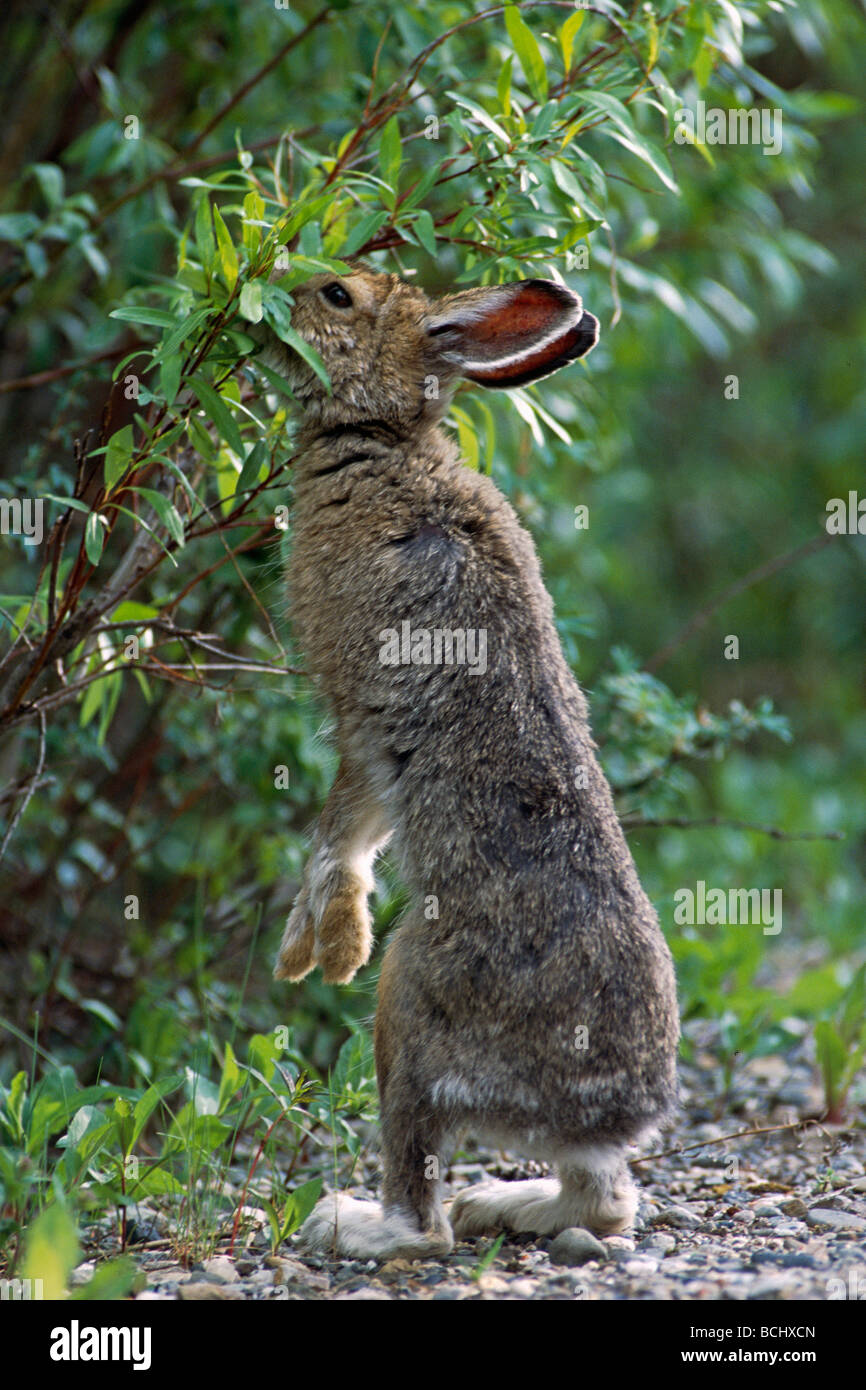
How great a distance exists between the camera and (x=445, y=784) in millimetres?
4109

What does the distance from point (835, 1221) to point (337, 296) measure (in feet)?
10.5

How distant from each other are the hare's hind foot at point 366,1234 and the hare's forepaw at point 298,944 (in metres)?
0.66

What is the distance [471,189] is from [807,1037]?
400 cm

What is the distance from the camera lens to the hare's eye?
15.3 ft

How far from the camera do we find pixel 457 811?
4.07m

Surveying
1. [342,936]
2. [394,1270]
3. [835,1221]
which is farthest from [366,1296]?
[835,1221]

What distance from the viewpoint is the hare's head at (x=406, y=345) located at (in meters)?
4.45

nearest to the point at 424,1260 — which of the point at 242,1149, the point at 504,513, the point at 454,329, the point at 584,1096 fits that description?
the point at 584,1096

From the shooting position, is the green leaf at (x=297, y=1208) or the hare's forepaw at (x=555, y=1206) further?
the hare's forepaw at (x=555, y=1206)

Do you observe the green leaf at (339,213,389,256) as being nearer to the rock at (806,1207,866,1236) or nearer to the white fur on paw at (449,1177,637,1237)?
the white fur on paw at (449,1177,637,1237)

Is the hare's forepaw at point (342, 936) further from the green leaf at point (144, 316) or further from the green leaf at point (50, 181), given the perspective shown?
the green leaf at point (50, 181)

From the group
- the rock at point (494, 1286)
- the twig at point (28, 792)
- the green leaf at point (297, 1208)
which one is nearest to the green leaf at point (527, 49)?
the twig at point (28, 792)

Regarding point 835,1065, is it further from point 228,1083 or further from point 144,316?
point 144,316
